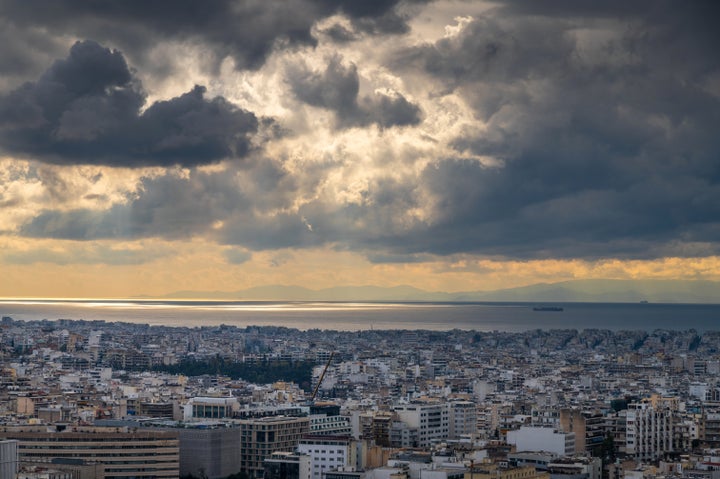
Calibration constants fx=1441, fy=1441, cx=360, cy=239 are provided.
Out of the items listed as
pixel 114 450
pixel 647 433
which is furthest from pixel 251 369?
pixel 114 450

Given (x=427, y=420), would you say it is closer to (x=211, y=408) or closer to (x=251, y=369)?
(x=211, y=408)

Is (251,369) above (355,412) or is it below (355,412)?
above

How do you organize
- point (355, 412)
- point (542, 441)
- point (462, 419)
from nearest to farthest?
point (542, 441), point (355, 412), point (462, 419)

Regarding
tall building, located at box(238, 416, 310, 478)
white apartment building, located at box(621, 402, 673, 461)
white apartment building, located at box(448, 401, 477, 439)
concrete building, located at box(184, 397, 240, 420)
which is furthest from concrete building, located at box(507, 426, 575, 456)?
concrete building, located at box(184, 397, 240, 420)

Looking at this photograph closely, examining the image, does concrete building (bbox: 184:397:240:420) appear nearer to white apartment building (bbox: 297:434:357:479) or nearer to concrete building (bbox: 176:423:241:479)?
concrete building (bbox: 176:423:241:479)

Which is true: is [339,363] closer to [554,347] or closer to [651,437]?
[554,347]

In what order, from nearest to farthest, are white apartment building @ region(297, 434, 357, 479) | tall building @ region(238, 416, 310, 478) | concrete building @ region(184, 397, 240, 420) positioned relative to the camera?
white apartment building @ region(297, 434, 357, 479)
tall building @ region(238, 416, 310, 478)
concrete building @ region(184, 397, 240, 420)
